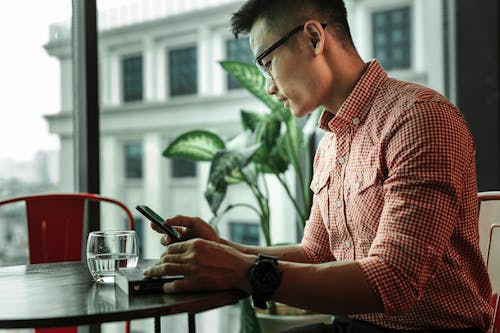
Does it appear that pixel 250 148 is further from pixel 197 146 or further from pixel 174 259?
pixel 174 259

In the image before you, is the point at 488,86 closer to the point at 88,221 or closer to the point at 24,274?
the point at 88,221

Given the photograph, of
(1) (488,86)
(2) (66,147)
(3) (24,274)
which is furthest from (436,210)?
(1) (488,86)

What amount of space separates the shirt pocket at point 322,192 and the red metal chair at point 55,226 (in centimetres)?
72

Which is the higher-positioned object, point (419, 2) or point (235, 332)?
point (419, 2)

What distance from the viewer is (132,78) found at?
3176mm

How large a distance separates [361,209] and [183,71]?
2.04 meters

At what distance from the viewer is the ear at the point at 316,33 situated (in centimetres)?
156

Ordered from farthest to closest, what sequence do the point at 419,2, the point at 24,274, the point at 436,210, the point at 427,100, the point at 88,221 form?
the point at 419,2, the point at 88,221, the point at 24,274, the point at 427,100, the point at 436,210

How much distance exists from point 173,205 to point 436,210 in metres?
2.16

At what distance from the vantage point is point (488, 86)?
3.75m

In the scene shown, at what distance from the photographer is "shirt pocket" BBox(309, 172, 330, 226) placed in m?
1.65

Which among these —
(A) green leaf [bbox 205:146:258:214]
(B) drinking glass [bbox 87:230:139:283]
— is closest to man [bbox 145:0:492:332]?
(B) drinking glass [bbox 87:230:139:283]

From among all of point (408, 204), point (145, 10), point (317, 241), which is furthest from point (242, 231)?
point (408, 204)

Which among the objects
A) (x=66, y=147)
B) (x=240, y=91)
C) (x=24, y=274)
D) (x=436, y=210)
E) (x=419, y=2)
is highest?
(x=419, y=2)
